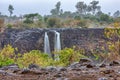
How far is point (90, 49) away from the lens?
28547mm

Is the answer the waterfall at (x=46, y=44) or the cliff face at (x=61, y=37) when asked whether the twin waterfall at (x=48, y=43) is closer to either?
the waterfall at (x=46, y=44)

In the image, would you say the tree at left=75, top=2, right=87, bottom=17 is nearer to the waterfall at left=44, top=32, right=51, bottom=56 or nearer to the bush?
the bush

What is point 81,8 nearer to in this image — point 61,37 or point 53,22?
point 53,22

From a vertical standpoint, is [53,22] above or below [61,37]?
above

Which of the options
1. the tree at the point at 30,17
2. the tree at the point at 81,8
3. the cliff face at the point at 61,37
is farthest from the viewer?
the tree at the point at 81,8

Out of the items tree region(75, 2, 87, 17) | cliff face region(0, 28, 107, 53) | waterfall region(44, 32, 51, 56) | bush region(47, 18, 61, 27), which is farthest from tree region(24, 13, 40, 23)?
tree region(75, 2, 87, 17)

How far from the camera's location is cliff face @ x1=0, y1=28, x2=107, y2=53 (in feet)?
95.8

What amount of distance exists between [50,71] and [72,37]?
24503 mm

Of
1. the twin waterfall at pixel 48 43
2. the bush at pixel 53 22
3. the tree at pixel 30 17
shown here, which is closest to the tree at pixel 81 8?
the tree at pixel 30 17

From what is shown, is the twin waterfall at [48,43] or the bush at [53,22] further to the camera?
the bush at [53,22]

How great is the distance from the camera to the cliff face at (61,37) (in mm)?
29188

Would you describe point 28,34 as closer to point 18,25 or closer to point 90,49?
point 90,49

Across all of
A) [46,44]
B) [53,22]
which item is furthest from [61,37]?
[53,22]

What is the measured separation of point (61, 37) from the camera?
3030 cm
